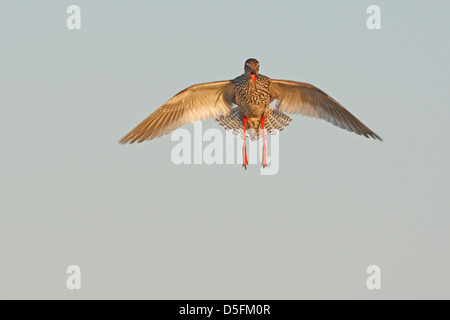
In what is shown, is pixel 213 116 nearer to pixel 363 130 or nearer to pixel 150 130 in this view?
pixel 150 130

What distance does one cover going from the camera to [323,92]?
45.4 feet

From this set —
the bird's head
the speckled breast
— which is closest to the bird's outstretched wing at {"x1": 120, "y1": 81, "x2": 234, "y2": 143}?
the speckled breast

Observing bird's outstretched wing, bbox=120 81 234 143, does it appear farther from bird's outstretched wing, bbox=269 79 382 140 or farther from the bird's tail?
bird's outstretched wing, bbox=269 79 382 140

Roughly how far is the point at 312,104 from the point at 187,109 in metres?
2.88

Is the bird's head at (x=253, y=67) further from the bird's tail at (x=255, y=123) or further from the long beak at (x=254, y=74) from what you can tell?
the bird's tail at (x=255, y=123)

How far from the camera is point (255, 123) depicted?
1457cm

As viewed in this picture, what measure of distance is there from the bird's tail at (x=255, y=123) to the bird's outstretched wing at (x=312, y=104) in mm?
201

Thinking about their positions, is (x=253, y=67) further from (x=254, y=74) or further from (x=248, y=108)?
(x=248, y=108)

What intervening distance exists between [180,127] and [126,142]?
4.40 ft

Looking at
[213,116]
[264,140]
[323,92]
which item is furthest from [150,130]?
[323,92]

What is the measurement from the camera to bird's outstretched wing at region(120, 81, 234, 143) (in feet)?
45.9

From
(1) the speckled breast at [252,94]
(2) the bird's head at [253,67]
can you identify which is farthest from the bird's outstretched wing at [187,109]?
(2) the bird's head at [253,67]

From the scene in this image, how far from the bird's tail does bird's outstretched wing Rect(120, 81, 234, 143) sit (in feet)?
0.62

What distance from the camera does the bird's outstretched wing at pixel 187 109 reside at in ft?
45.9
